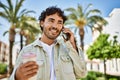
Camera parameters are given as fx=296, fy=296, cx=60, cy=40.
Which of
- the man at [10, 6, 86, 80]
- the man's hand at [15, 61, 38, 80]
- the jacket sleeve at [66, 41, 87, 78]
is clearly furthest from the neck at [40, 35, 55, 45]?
the man's hand at [15, 61, 38, 80]

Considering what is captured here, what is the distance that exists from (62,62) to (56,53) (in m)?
0.08

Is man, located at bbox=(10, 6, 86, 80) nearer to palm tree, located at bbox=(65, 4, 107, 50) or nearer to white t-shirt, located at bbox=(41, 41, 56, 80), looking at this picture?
white t-shirt, located at bbox=(41, 41, 56, 80)

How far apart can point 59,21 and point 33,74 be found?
0.87 meters

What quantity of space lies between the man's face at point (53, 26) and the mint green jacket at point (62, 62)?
0.11 metres

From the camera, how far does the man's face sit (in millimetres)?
1749

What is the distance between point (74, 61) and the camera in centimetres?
185

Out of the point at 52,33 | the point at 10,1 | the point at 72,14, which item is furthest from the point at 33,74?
the point at 72,14

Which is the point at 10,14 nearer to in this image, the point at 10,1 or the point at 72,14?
the point at 10,1

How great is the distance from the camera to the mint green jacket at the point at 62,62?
1.80 metres

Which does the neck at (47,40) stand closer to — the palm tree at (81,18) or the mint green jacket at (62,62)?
the mint green jacket at (62,62)

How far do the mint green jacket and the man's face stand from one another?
11 cm

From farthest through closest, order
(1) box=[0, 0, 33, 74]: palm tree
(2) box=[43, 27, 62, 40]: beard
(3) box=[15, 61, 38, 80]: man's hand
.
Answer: (1) box=[0, 0, 33, 74]: palm tree < (2) box=[43, 27, 62, 40]: beard < (3) box=[15, 61, 38, 80]: man's hand

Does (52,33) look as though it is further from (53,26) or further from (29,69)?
(29,69)

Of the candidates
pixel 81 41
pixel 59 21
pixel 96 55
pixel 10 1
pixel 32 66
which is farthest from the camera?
pixel 81 41
